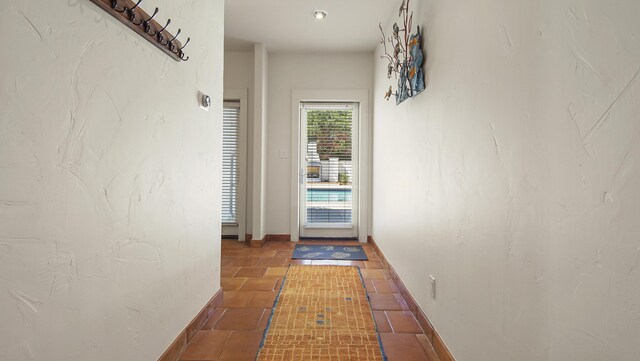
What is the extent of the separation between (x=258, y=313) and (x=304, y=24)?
114 inches

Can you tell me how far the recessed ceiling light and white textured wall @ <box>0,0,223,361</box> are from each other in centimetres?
183

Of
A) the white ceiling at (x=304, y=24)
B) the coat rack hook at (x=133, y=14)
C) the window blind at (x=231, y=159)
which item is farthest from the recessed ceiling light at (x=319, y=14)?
the coat rack hook at (x=133, y=14)

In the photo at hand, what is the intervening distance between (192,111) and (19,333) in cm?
127

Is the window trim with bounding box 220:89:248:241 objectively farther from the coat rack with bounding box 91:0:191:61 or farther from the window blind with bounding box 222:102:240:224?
the coat rack with bounding box 91:0:191:61

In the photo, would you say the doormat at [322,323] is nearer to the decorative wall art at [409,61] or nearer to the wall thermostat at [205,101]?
the wall thermostat at [205,101]

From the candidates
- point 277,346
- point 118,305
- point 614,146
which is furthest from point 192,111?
point 614,146

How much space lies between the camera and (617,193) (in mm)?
667

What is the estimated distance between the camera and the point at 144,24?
125 cm

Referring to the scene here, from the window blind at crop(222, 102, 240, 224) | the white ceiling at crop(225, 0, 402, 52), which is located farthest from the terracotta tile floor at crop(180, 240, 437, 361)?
the white ceiling at crop(225, 0, 402, 52)

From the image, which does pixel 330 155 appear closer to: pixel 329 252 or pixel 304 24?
pixel 329 252

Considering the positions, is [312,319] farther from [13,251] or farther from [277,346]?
[13,251]

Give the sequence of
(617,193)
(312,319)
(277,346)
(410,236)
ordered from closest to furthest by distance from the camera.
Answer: (617,193) → (277,346) → (312,319) → (410,236)

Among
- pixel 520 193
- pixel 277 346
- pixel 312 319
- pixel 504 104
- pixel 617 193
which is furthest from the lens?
pixel 312 319

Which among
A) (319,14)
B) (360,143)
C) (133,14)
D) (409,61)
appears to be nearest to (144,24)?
(133,14)
